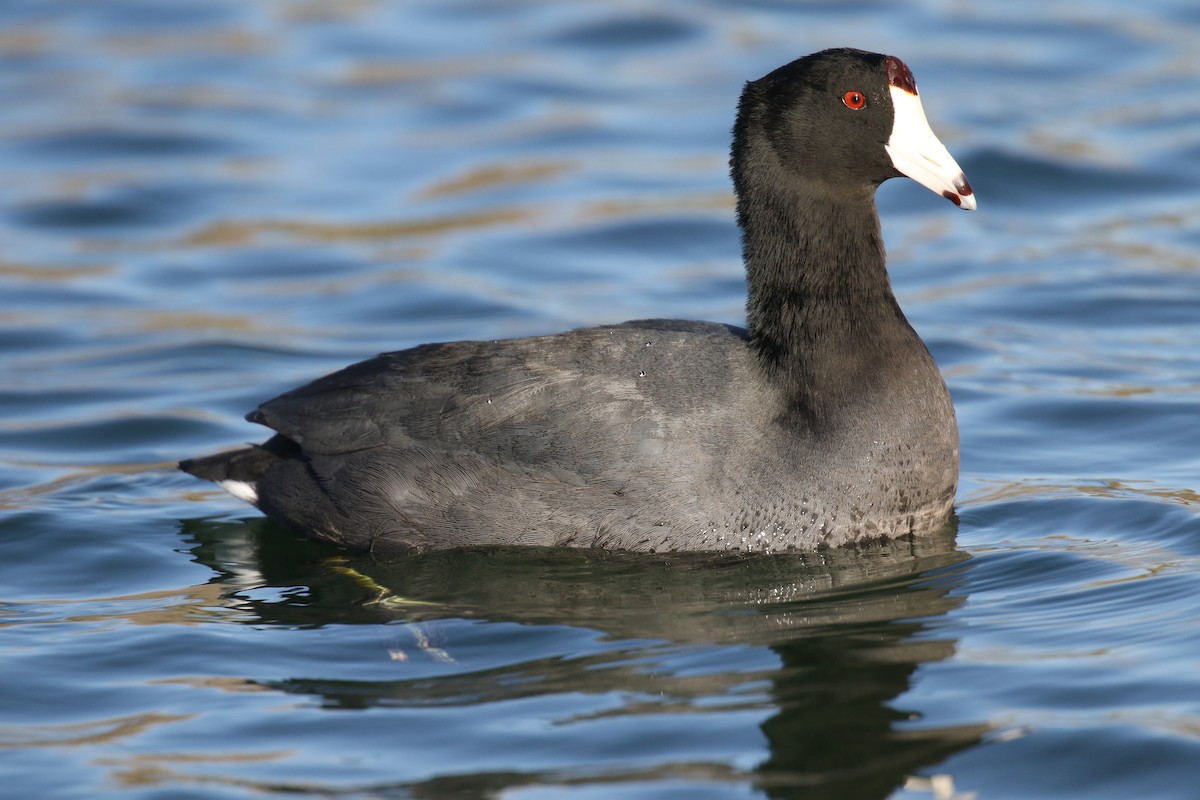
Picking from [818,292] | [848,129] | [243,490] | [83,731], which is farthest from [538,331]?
[83,731]

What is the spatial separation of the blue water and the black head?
4.30 feet

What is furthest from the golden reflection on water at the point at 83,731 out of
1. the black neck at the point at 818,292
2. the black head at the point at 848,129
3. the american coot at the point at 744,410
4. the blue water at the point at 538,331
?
the black head at the point at 848,129

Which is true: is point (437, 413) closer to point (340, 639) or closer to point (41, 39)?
point (340, 639)

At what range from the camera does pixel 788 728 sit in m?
4.75

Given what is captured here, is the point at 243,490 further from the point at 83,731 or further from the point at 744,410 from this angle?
the point at 744,410

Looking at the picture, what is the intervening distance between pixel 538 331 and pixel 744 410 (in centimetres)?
320

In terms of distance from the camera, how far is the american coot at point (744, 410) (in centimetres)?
589

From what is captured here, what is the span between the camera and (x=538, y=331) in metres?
9.04

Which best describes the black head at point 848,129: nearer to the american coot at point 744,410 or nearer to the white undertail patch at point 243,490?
the american coot at point 744,410

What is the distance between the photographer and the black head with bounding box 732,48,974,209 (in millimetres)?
6066

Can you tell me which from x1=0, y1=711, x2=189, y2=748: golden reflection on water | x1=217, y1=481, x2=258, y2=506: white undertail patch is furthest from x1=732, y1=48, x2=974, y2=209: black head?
x1=0, y1=711, x2=189, y2=748: golden reflection on water

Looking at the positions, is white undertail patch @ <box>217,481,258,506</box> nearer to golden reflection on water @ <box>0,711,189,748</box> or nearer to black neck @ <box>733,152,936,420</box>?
golden reflection on water @ <box>0,711,189,748</box>

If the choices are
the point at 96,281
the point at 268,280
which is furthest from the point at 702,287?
the point at 96,281

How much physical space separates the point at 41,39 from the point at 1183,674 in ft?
38.7
